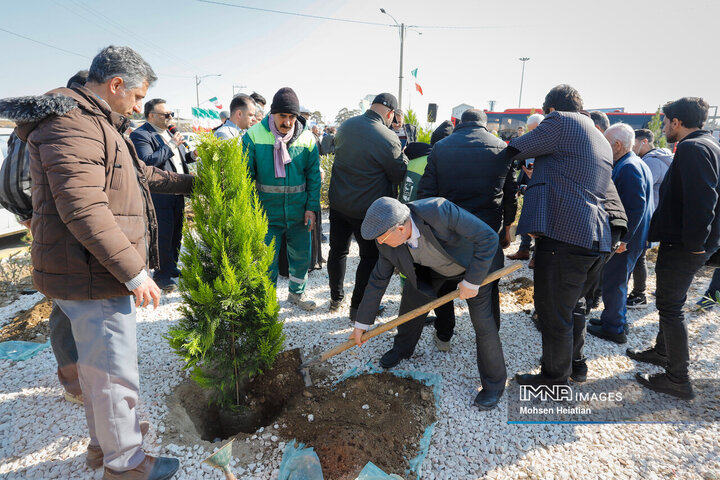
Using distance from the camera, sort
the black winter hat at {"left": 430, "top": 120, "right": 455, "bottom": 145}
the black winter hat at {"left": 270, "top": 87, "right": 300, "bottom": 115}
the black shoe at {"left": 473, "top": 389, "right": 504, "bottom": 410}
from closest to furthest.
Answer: the black shoe at {"left": 473, "top": 389, "right": 504, "bottom": 410}
the black winter hat at {"left": 270, "top": 87, "right": 300, "bottom": 115}
the black winter hat at {"left": 430, "top": 120, "right": 455, "bottom": 145}

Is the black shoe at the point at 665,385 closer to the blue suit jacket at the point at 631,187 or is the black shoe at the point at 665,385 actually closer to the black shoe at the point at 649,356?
the black shoe at the point at 649,356

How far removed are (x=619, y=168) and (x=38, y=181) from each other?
13.9 ft

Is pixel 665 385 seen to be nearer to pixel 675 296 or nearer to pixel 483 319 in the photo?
pixel 675 296

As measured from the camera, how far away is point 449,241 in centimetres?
254

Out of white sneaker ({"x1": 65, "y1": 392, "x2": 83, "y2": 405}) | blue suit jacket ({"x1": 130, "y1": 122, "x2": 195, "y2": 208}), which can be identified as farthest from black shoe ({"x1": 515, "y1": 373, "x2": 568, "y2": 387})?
blue suit jacket ({"x1": 130, "y1": 122, "x2": 195, "y2": 208})

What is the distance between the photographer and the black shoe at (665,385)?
2984 millimetres

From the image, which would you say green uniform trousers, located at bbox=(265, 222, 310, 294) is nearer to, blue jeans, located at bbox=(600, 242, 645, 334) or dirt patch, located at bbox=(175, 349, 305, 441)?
dirt patch, located at bbox=(175, 349, 305, 441)

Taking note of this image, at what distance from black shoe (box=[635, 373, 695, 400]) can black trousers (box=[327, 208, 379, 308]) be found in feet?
8.51

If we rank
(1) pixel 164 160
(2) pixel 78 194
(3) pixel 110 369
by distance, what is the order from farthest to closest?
(1) pixel 164 160 → (3) pixel 110 369 → (2) pixel 78 194

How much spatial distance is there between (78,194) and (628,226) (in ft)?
13.3

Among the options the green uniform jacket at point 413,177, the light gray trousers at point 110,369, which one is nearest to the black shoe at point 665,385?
the green uniform jacket at point 413,177

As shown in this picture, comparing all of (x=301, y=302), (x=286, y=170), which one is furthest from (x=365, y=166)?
(x=301, y=302)

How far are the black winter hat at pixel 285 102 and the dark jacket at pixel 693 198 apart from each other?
3.18 metres

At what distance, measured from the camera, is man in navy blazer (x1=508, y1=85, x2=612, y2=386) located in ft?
8.35
